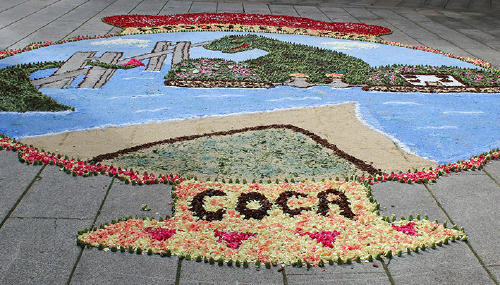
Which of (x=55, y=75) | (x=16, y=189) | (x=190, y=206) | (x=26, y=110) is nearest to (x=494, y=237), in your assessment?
(x=190, y=206)

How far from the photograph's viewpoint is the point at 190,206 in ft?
19.0

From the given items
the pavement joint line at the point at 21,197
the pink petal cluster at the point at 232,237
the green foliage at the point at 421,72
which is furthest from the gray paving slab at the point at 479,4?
the pavement joint line at the point at 21,197

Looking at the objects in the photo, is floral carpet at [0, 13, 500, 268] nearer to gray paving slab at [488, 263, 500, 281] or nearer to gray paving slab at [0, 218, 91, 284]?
gray paving slab at [0, 218, 91, 284]

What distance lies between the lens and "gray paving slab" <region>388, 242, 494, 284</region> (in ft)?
15.4

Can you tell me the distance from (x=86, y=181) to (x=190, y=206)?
1.64m

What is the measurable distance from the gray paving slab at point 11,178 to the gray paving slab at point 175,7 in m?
12.4

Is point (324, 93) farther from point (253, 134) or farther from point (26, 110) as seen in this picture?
point (26, 110)

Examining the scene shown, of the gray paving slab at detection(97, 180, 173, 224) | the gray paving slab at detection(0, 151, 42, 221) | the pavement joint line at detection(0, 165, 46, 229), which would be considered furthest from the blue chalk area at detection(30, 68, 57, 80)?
the gray paving slab at detection(97, 180, 173, 224)

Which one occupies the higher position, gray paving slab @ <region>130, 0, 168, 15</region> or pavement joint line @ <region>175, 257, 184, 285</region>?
gray paving slab @ <region>130, 0, 168, 15</region>

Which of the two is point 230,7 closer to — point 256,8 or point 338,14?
point 256,8

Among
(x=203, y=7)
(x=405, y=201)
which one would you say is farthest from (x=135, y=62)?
(x=203, y=7)

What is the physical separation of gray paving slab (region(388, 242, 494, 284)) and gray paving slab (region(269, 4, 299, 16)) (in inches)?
603

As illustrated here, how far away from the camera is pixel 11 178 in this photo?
20.7 feet

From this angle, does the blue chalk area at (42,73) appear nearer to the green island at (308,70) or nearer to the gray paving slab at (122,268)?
the green island at (308,70)
